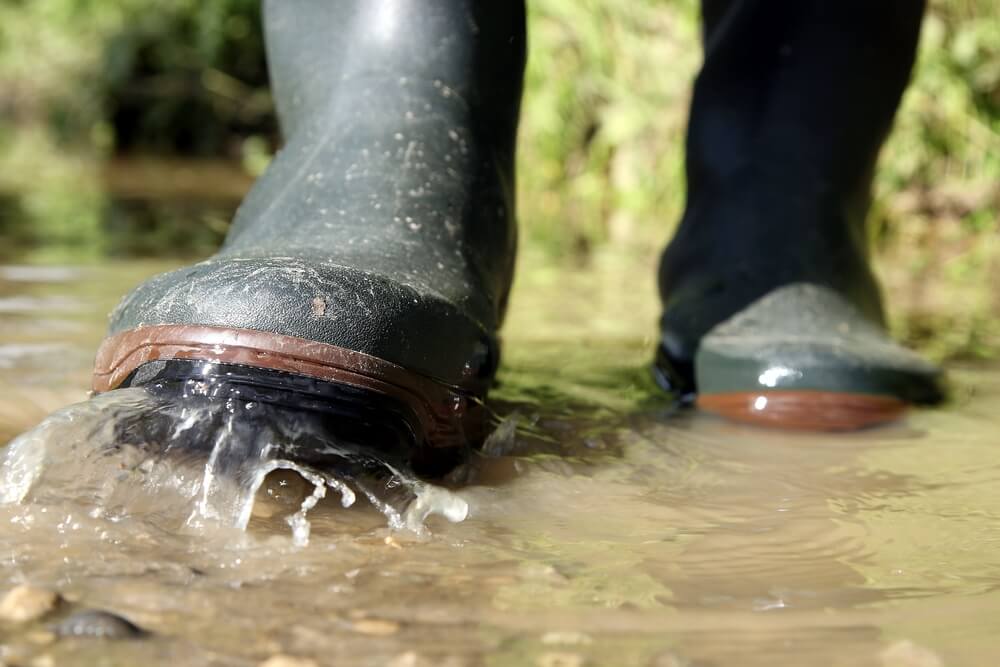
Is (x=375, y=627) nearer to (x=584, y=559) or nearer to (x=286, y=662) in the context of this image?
(x=286, y=662)

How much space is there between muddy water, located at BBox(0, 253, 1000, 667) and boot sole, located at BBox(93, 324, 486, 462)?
7cm

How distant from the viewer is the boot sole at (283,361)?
876 millimetres

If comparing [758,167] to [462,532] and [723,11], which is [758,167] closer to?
[723,11]

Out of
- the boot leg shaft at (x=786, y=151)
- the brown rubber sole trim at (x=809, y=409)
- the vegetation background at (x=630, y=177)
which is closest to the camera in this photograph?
the brown rubber sole trim at (x=809, y=409)

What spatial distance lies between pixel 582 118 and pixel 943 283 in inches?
90.1

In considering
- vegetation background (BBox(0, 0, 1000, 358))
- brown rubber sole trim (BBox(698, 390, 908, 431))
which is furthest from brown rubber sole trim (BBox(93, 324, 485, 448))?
vegetation background (BBox(0, 0, 1000, 358))

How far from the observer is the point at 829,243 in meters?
1.40

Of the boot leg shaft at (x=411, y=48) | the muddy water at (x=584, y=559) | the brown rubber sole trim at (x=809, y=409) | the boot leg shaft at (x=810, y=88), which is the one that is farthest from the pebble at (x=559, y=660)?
the boot leg shaft at (x=810, y=88)

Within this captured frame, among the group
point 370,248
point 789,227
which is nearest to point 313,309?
point 370,248

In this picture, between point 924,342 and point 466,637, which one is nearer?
point 466,637

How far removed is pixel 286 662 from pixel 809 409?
719 mm

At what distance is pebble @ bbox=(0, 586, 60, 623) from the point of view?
2.11 ft

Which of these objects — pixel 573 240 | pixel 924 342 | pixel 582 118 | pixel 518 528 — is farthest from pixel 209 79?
pixel 518 528

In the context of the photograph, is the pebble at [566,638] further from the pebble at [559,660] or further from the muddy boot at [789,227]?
the muddy boot at [789,227]
